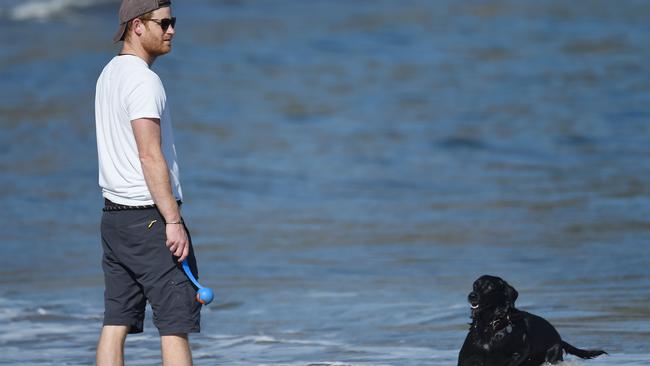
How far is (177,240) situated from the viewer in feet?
16.7

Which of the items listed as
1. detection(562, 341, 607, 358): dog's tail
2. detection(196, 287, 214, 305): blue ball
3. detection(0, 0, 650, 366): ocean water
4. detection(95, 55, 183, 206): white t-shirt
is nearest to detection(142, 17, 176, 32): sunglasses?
detection(95, 55, 183, 206): white t-shirt

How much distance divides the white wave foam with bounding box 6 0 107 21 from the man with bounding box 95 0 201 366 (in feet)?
85.4

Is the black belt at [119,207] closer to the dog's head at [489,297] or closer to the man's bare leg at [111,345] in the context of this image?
the man's bare leg at [111,345]

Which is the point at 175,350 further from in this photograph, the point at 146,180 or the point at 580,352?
the point at 580,352

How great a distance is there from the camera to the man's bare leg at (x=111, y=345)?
5.39 meters

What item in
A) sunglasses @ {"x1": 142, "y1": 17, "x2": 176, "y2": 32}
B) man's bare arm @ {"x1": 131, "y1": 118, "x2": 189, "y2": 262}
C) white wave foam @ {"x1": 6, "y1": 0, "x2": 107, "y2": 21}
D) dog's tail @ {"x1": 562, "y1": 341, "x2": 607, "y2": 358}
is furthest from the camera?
white wave foam @ {"x1": 6, "y1": 0, "x2": 107, "y2": 21}

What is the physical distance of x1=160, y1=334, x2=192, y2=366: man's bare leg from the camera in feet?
17.0

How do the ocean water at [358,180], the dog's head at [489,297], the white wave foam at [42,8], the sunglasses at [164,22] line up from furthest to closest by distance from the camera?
the white wave foam at [42,8], the ocean water at [358,180], the dog's head at [489,297], the sunglasses at [164,22]

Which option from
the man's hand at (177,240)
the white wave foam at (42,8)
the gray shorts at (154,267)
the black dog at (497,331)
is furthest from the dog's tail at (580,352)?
the white wave foam at (42,8)

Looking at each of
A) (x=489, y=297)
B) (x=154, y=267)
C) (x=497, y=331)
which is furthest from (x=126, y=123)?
(x=497, y=331)

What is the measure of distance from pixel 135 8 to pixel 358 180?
356 inches

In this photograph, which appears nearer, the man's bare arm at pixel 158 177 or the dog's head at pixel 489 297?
the man's bare arm at pixel 158 177

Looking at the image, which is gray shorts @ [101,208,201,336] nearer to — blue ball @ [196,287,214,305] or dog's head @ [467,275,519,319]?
blue ball @ [196,287,214,305]

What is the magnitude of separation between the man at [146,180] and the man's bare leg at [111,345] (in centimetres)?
22
